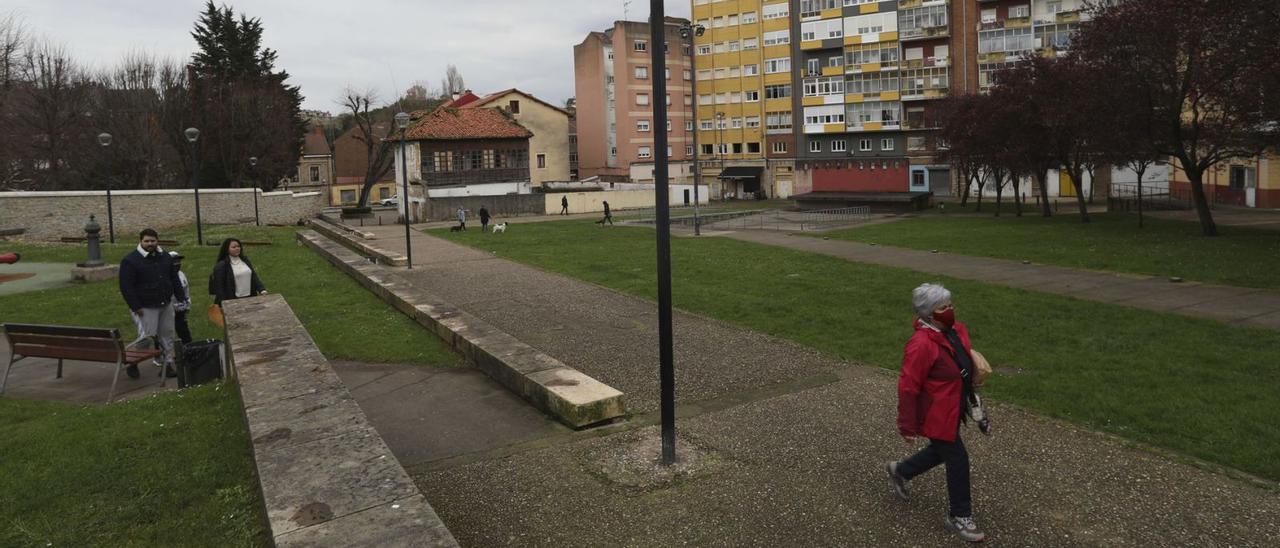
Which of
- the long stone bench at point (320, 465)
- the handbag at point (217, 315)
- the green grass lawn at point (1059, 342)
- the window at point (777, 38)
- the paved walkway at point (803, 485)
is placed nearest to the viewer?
the long stone bench at point (320, 465)

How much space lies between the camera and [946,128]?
40.4 meters

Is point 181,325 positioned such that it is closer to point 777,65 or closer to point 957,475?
point 957,475

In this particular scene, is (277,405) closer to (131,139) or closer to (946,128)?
(946,128)

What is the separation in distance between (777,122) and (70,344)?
216ft

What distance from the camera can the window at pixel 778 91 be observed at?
69.4m

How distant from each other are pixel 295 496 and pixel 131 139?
1985 inches

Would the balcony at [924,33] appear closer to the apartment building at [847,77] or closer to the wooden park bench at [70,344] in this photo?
the apartment building at [847,77]

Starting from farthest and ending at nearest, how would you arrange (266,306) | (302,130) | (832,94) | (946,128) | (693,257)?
(832,94) → (302,130) → (946,128) → (693,257) → (266,306)

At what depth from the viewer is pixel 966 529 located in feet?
15.2

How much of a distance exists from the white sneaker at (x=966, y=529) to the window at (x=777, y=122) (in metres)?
67.3

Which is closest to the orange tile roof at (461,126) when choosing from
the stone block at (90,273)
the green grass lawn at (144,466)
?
the stone block at (90,273)

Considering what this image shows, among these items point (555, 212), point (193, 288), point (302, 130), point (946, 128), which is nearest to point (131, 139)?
point (302, 130)

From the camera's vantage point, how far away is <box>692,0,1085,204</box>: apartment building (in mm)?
56062

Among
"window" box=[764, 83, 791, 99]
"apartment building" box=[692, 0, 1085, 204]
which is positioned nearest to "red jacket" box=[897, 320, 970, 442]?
"apartment building" box=[692, 0, 1085, 204]
